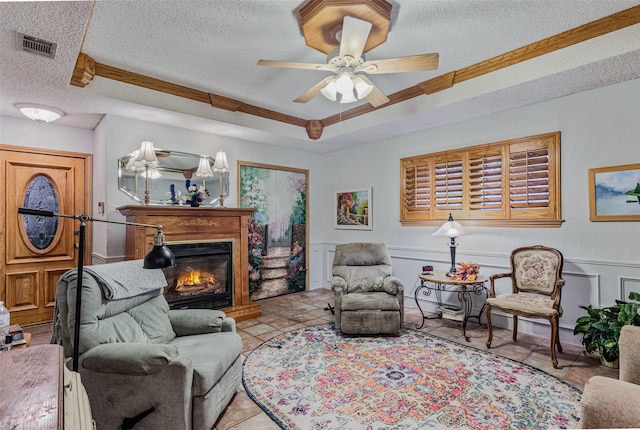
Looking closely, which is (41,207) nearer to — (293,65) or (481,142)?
(293,65)

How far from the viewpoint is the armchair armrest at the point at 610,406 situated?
4.19ft

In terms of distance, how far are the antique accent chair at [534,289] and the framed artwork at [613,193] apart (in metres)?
0.58

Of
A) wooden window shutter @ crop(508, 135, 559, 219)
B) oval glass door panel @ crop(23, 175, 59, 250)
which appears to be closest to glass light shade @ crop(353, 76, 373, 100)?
wooden window shutter @ crop(508, 135, 559, 219)

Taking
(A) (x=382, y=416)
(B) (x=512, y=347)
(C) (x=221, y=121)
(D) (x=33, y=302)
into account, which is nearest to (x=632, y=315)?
(B) (x=512, y=347)

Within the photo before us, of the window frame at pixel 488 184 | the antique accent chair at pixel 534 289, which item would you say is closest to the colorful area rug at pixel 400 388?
the antique accent chair at pixel 534 289

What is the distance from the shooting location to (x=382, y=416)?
2.17 metres

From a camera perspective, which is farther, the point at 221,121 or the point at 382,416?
the point at 221,121

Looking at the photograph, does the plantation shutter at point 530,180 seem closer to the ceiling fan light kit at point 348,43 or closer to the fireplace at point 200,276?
the ceiling fan light kit at point 348,43

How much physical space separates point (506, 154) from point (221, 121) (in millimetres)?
3591

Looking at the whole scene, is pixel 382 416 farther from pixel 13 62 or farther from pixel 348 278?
pixel 13 62

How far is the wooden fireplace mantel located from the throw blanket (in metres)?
1.03

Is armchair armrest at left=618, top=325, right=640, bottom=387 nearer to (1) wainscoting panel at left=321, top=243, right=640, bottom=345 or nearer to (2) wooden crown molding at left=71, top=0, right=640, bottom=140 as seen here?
(1) wainscoting panel at left=321, top=243, right=640, bottom=345

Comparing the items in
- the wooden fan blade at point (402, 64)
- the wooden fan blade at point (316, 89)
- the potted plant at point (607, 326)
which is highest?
the wooden fan blade at point (402, 64)

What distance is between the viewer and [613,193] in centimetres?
313
